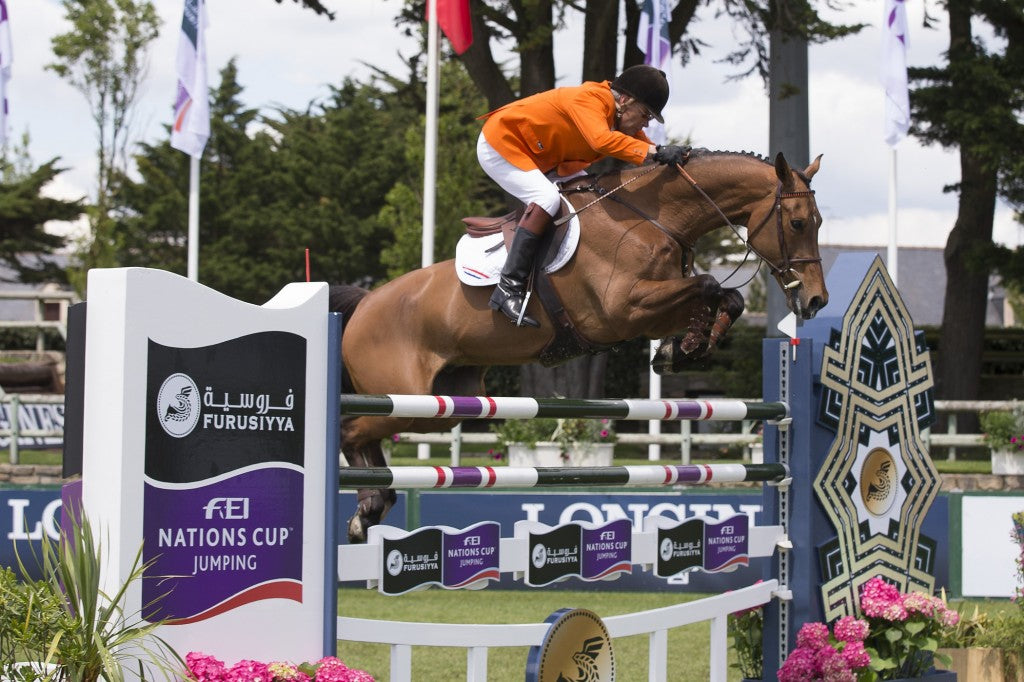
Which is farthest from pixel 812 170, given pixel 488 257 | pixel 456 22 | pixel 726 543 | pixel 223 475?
pixel 456 22

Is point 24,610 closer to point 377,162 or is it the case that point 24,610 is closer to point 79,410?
point 79,410

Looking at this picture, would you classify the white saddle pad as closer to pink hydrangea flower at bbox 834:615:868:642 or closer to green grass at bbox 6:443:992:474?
pink hydrangea flower at bbox 834:615:868:642

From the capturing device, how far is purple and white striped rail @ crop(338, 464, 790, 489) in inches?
134

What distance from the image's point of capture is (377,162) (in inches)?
1188

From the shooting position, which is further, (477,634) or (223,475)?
(477,634)

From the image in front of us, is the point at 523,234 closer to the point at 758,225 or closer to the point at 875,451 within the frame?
the point at 758,225

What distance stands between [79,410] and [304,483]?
0.58 m

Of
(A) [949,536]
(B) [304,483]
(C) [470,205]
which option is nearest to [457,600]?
(A) [949,536]

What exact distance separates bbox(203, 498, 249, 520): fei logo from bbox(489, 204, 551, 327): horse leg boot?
207 centimetres

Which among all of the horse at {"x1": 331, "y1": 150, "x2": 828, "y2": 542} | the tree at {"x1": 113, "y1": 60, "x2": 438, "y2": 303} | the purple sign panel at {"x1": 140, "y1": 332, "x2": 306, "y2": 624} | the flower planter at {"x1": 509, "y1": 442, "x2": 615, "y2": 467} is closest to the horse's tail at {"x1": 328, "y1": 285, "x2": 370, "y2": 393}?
the horse at {"x1": 331, "y1": 150, "x2": 828, "y2": 542}

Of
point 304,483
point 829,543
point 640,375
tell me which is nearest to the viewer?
point 304,483

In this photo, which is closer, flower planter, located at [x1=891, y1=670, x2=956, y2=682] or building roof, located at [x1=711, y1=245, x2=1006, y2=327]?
flower planter, located at [x1=891, y1=670, x2=956, y2=682]

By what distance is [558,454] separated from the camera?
1331 cm

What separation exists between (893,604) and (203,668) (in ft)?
8.86
